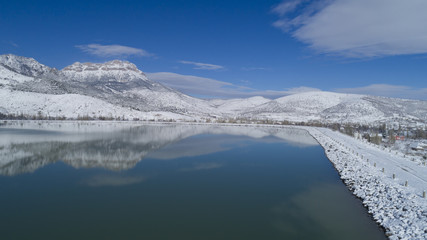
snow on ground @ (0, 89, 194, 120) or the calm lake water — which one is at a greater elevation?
snow on ground @ (0, 89, 194, 120)

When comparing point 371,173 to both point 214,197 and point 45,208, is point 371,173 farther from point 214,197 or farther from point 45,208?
point 45,208

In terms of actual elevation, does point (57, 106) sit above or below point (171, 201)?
above

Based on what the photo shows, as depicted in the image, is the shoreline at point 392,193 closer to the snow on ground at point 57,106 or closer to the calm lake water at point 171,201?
the calm lake water at point 171,201

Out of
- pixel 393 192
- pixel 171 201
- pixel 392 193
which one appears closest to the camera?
pixel 171 201

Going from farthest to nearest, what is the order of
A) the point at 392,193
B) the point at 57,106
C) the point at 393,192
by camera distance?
the point at 57,106 → the point at 393,192 → the point at 392,193

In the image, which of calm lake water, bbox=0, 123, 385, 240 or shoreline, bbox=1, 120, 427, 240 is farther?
shoreline, bbox=1, 120, 427, 240

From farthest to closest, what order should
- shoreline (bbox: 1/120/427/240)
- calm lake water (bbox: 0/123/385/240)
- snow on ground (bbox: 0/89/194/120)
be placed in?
snow on ground (bbox: 0/89/194/120) < shoreline (bbox: 1/120/427/240) < calm lake water (bbox: 0/123/385/240)

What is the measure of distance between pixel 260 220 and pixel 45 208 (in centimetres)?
1140

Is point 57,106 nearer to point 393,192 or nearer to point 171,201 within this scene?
point 171,201

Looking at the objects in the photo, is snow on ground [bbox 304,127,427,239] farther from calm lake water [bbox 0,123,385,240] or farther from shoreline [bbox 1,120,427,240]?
calm lake water [bbox 0,123,385,240]

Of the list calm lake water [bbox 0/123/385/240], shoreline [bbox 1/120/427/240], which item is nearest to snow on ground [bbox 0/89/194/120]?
calm lake water [bbox 0/123/385/240]

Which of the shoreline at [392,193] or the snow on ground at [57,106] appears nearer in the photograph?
the shoreline at [392,193]

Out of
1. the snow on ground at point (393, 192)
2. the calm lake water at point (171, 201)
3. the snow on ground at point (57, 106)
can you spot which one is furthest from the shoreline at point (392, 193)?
the snow on ground at point (57, 106)

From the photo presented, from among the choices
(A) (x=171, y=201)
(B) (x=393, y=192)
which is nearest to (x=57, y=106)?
(A) (x=171, y=201)
